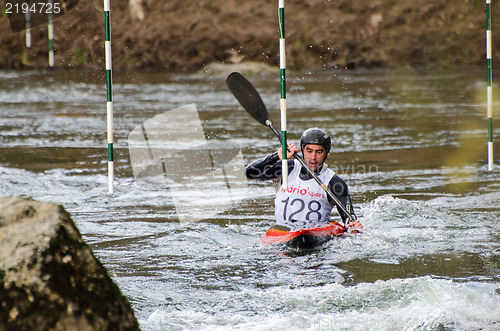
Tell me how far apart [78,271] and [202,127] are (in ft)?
29.9

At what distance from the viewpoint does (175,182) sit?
27.8 feet

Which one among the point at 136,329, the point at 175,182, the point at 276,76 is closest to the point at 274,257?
the point at 136,329

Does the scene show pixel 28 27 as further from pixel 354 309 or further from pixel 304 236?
pixel 354 309

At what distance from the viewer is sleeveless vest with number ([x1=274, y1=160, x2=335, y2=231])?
5.93 metres

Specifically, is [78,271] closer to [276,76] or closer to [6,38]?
[276,76]

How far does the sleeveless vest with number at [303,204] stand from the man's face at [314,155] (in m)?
0.12

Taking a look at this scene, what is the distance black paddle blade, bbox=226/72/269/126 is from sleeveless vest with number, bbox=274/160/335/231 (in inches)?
27.4

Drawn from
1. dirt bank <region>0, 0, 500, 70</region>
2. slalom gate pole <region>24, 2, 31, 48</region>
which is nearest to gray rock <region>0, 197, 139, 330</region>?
dirt bank <region>0, 0, 500, 70</region>

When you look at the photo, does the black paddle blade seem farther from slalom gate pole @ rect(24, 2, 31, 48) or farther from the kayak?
slalom gate pole @ rect(24, 2, 31, 48)

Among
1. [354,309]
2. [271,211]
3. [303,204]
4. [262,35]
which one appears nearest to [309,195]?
[303,204]

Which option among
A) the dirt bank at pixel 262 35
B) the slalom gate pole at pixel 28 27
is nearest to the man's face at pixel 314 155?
the dirt bank at pixel 262 35

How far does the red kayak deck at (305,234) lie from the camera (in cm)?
570

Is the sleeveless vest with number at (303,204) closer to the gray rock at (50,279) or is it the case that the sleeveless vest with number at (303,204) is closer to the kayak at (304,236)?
the kayak at (304,236)

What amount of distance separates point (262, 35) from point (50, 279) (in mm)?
18626
